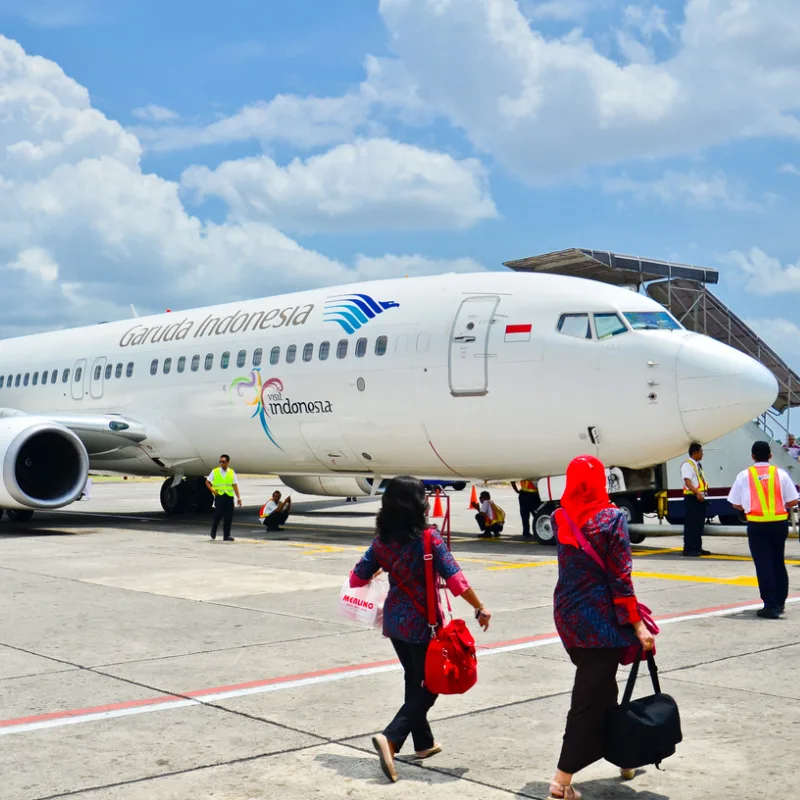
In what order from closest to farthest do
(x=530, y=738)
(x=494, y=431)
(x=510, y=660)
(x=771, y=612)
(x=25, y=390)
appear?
1. (x=530, y=738)
2. (x=510, y=660)
3. (x=771, y=612)
4. (x=494, y=431)
5. (x=25, y=390)

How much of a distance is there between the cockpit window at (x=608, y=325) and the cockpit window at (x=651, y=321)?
14 cm

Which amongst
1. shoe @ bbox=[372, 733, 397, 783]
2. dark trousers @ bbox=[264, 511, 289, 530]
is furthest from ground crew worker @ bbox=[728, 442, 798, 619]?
dark trousers @ bbox=[264, 511, 289, 530]

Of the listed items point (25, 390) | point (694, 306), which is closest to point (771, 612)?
point (694, 306)

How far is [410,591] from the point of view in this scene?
5.00 metres

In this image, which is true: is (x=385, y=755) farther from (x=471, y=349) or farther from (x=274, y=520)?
(x=274, y=520)

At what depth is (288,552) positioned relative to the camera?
1455 centimetres

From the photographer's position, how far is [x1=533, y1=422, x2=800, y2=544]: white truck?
49.0 ft

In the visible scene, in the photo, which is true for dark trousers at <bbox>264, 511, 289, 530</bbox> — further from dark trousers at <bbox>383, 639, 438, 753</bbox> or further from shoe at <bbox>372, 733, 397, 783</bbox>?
shoe at <bbox>372, 733, 397, 783</bbox>

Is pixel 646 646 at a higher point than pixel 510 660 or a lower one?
higher

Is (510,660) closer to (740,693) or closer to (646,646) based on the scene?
(740,693)

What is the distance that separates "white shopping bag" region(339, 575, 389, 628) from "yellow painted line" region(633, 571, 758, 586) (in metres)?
6.71

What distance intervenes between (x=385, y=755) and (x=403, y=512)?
3.69 ft

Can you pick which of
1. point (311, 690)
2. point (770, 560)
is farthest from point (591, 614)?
point (770, 560)

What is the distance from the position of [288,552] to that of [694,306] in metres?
10.1
